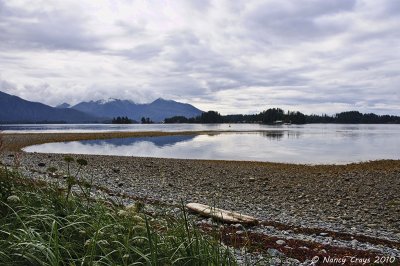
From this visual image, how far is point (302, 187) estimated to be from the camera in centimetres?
1934

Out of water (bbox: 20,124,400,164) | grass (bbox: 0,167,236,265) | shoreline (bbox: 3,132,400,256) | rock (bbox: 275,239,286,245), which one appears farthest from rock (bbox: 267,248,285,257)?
water (bbox: 20,124,400,164)

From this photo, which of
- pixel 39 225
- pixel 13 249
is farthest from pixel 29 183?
pixel 13 249

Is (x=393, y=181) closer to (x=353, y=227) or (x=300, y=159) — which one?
(x=353, y=227)

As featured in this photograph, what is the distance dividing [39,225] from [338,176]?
2096 cm

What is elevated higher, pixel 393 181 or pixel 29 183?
pixel 29 183

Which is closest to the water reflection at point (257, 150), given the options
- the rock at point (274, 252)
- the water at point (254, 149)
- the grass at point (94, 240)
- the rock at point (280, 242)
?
the water at point (254, 149)

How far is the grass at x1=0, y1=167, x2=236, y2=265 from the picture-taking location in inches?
163

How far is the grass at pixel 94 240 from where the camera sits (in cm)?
414

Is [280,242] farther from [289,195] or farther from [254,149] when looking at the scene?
[254,149]

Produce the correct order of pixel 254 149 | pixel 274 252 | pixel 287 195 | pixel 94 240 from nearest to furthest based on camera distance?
1. pixel 94 240
2. pixel 274 252
3. pixel 287 195
4. pixel 254 149

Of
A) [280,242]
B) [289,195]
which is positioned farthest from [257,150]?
[280,242]

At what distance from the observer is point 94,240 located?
412 centimetres

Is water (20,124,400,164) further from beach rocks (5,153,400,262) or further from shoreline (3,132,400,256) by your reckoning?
beach rocks (5,153,400,262)

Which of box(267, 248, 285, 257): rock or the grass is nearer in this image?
the grass
